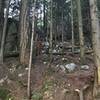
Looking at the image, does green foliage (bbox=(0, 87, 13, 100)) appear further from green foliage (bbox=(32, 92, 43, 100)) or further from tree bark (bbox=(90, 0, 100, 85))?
tree bark (bbox=(90, 0, 100, 85))

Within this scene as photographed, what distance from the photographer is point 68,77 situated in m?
9.95

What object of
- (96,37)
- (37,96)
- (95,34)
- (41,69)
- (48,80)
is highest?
(95,34)

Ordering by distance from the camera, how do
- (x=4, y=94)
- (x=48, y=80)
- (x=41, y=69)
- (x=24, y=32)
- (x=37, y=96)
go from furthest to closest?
(x=24, y=32) → (x=41, y=69) → (x=48, y=80) → (x=4, y=94) → (x=37, y=96)

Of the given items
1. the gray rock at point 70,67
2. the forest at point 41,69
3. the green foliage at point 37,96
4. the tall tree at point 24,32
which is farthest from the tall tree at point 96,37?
the tall tree at point 24,32

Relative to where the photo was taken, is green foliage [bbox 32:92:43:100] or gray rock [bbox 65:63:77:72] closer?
green foliage [bbox 32:92:43:100]

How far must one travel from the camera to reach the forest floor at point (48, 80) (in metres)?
8.98

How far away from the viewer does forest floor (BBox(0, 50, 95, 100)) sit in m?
8.98

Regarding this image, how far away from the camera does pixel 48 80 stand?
993cm

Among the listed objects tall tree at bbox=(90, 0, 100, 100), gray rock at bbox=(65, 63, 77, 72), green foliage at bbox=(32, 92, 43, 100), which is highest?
tall tree at bbox=(90, 0, 100, 100)

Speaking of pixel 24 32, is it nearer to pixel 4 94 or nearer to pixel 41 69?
pixel 41 69

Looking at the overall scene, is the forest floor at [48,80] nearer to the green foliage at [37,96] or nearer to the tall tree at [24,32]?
the green foliage at [37,96]

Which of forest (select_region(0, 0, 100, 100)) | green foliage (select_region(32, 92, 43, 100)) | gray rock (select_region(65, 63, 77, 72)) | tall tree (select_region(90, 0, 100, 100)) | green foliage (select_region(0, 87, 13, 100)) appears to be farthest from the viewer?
gray rock (select_region(65, 63, 77, 72))

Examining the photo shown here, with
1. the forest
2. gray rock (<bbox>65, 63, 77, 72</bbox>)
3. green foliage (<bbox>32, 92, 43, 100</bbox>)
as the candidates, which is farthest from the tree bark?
gray rock (<bbox>65, 63, 77, 72</bbox>)

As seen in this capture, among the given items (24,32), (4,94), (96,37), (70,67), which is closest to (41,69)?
(70,67)
